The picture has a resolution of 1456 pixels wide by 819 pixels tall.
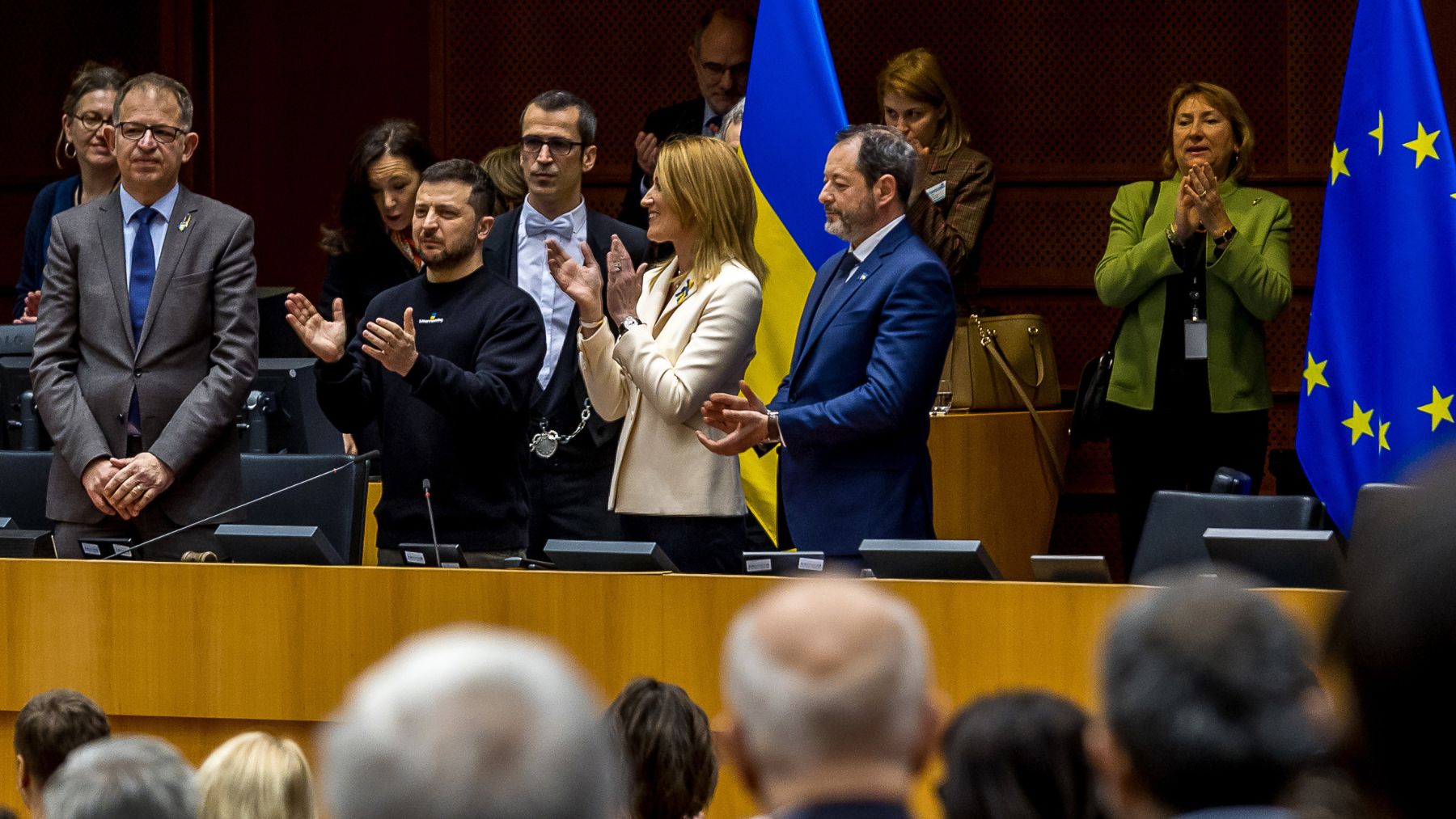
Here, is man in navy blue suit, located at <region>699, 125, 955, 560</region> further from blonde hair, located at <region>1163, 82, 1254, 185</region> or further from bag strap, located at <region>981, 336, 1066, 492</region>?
bag strap, located at <region>981, 336, 1066, 492</region>

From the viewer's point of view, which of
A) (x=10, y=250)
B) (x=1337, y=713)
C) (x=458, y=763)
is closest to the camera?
(x=458, y=763)

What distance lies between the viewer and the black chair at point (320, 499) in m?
4.27

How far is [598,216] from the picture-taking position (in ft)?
15.4

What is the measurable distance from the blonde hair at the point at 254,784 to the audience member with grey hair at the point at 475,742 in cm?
117

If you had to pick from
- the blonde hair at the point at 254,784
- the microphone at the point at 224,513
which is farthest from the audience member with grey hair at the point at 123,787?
the microphone at the point at 224,513

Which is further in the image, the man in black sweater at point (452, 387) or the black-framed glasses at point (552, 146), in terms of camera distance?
the black-framed glasses at point (552, 146)

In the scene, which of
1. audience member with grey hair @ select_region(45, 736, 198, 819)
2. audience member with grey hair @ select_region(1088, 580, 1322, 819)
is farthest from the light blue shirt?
audience member with grey hair @ select_region(1088, 580, 1322, 819)

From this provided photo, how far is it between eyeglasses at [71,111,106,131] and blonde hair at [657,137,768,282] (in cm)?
209

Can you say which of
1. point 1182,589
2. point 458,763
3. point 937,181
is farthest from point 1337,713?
point 937,181

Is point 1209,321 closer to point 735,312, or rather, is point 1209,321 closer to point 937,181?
point 937,181

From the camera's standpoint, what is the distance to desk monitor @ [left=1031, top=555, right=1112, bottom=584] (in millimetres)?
3180

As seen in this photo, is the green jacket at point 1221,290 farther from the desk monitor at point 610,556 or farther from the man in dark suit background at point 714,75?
the desk monitor at point 610,556

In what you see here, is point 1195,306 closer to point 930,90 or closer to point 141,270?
point 930,90

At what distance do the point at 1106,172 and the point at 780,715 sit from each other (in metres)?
5.47
